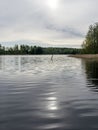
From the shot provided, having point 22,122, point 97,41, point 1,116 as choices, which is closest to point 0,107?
point 1,116

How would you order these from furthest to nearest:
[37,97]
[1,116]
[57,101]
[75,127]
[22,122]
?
[37,97], [57,101], [1,116], [22,122], [75,127]

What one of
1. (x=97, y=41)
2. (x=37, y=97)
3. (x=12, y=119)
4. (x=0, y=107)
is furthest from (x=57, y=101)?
(x=97, y=41)

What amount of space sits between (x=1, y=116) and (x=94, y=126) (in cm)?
411

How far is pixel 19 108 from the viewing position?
12.3 meters

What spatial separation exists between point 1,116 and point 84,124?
12.1 feet

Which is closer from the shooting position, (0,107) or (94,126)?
A: (94,126)

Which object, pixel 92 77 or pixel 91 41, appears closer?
pixel 92 77

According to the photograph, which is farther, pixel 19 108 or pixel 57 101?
pixel 57 101

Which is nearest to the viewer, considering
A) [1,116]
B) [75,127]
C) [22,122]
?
[75,127]

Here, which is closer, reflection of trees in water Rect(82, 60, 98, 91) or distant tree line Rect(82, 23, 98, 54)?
reflection of trees in water Rect(82, 60, 98, 91)

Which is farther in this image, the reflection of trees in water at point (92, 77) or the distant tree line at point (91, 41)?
the distant tree line at point (91, 41)

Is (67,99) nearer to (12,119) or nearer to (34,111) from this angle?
(34,111)

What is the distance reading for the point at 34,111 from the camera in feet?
38.4

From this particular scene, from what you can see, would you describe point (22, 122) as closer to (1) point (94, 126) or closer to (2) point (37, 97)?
(1) point (94, 126)
